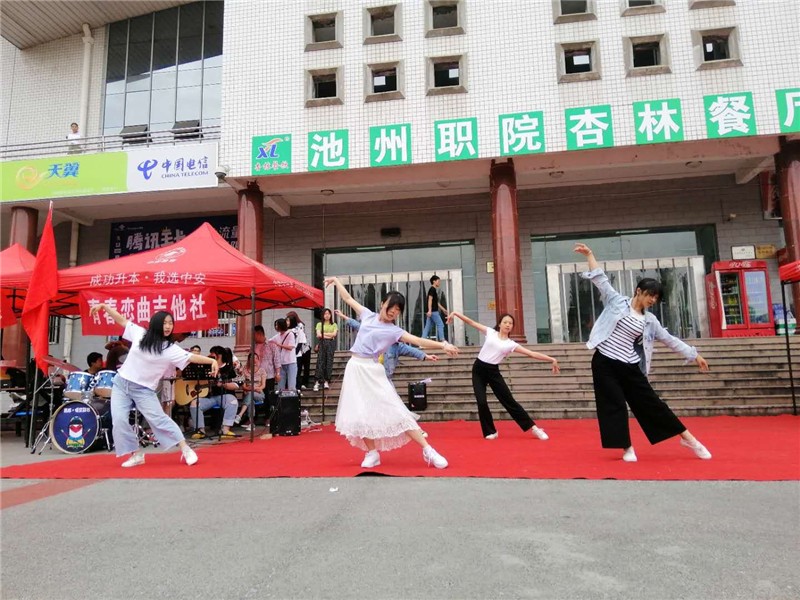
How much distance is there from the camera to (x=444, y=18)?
45.6 feet

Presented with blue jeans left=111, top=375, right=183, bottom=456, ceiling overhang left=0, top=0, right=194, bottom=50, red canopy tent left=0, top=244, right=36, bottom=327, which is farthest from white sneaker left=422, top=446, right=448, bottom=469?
ceiling overhang left=0, top=0, right=194, bottom=50

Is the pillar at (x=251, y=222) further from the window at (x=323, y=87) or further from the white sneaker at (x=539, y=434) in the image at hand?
the white sneaker at (x=539, y=434)

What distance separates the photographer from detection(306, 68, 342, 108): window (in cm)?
1338

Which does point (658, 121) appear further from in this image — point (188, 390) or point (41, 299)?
point (41, 299)

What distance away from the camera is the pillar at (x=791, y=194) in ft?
40.2

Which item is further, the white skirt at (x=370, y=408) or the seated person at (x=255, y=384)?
the seated person at (x=255, y=384)

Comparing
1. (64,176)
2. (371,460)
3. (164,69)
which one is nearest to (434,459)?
(371,460)

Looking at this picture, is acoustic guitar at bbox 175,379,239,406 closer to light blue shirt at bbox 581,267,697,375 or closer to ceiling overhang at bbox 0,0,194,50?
light blue shirt at bbox 581,267,697,375

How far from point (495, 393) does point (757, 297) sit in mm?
10323

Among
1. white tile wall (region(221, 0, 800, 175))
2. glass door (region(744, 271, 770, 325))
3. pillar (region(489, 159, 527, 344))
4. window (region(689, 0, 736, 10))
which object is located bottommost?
glass door (region(744, 271, 770, 325))

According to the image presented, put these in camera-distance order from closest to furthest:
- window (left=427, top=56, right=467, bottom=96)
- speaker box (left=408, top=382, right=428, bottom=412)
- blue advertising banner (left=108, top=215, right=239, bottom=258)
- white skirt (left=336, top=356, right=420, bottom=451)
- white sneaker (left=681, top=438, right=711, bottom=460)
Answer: white skirt (left=336, top=356, right=420, bottom=451) → white sneaker (left=681, top=438, right=711, bottom=460) → speaker box (left=408, top=382, right=428, bottom=412) → window (left=427, top=56, right=467, bottom=96) → blue advertising banner (left=108, top=215, right=239, bottom=258)

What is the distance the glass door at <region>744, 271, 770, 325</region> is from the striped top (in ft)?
35.1

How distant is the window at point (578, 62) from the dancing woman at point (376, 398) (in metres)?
10.0

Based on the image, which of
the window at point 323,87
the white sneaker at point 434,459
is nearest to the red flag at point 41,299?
the white sneaker at point 434,459
